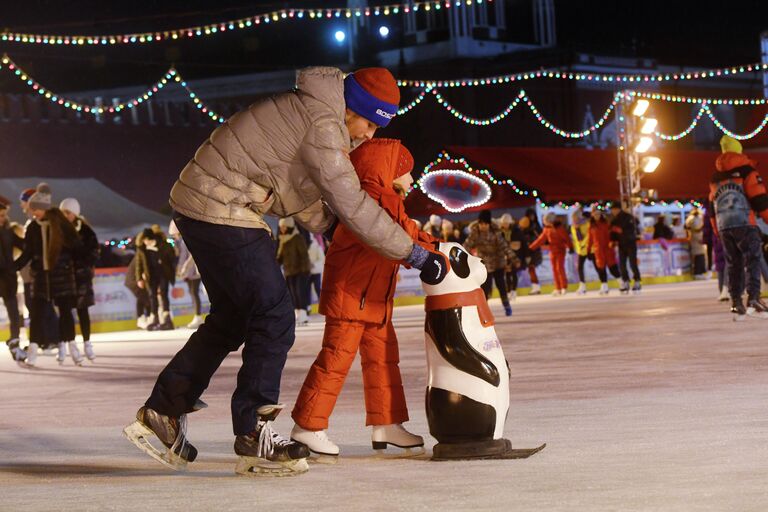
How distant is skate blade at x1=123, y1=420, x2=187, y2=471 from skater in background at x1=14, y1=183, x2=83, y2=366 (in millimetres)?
7245

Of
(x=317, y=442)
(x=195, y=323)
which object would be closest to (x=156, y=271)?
(x=195, y=323)

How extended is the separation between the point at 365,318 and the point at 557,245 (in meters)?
19.8

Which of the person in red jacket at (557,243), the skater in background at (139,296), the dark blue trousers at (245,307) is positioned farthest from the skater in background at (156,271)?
the dark blue trousers at (245,307)

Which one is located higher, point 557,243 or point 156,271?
point 156,271

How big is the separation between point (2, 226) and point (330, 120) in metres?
8.95

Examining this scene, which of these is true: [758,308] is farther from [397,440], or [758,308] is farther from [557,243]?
[557,243]

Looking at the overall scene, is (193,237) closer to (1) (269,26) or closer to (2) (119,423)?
(2) (119,423)

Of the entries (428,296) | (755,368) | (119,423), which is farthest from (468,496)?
(755,368)

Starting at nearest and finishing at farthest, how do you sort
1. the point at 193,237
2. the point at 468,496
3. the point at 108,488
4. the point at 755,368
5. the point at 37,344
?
the point at 468,496, the point at 108,488, the point at 193,237, the point at 755,368, the point at 37,344

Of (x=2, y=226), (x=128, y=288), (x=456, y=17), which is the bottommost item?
(x=128, y=288)

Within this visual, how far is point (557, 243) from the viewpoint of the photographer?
2486 centimetres

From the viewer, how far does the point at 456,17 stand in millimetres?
46438

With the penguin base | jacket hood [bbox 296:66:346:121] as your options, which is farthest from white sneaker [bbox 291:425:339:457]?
jacket hood [bbox 296:66:346:121]

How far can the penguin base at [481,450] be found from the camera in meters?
5.07
